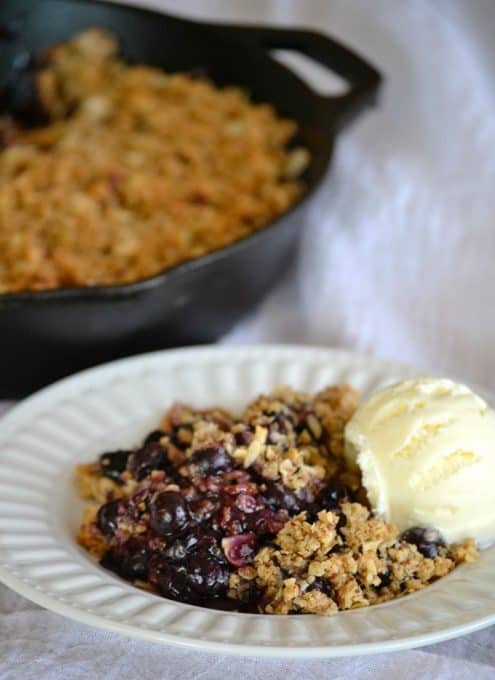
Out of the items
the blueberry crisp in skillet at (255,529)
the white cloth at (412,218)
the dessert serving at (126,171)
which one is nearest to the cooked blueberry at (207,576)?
the blueberry crisp in skillet at (255,529)

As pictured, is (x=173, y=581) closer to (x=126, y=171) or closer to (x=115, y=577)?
(x=115, y=577)

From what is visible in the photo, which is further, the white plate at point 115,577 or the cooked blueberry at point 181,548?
the cooked blueberry at point 181,548

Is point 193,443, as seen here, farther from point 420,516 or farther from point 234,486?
point 420,516

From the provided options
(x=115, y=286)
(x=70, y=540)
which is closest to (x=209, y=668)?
(x=70, y=540)

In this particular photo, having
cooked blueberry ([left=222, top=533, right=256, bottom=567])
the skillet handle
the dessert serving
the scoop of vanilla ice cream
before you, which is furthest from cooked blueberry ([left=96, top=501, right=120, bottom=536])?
the skillet handle

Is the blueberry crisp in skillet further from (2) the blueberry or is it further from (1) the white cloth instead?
(1) the white cloth

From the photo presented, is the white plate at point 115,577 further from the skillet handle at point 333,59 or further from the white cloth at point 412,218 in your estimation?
the skillet handle at point 333,59

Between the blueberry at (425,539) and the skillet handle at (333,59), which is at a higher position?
the skillet handle at (333,59)
